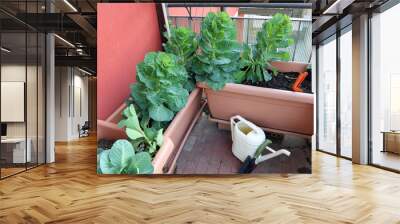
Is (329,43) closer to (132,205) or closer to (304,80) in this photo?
(304,80)

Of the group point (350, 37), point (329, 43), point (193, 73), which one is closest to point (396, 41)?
point (350, 37)

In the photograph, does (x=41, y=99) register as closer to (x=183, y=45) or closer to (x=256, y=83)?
(x=183, y=45)

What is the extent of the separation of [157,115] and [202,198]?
5.10 feet

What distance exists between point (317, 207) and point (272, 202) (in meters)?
0.49

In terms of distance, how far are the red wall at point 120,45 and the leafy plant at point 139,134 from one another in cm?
35

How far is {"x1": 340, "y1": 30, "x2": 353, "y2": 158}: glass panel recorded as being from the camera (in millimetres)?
7922

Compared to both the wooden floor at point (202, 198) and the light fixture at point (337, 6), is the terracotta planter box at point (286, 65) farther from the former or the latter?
the wooden floor at point (202, 198)

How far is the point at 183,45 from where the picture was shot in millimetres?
5543

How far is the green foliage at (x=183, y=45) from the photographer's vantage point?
5527mm

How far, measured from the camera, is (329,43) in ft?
29.9

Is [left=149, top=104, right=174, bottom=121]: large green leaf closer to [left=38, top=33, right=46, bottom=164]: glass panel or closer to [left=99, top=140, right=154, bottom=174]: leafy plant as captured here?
[left=99, top=140, right=154, bottom=174]: leafy plant

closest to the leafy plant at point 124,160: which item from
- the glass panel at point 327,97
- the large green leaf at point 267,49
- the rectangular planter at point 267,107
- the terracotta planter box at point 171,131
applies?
the terracotta planter box at point 171,131

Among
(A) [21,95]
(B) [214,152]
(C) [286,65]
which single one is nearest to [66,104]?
(A) [21,95]

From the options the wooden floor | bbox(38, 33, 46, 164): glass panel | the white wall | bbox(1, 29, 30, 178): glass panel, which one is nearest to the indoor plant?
the wooden floor
